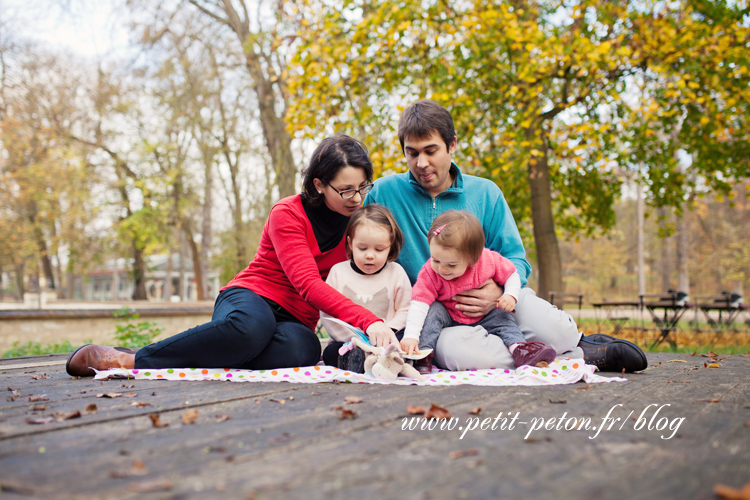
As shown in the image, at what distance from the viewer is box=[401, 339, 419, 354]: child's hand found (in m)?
2.75

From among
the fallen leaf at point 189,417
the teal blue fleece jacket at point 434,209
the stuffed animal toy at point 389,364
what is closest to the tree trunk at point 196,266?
the teal blue fleece jacket at point 434,209

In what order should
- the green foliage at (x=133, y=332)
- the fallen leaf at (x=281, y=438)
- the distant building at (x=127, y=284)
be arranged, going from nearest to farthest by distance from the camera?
1. the fallen leaf at (x=281, y=438)
2. the green foliage at (x=133, y=332)
3. the distant building at (x=127, y=284)

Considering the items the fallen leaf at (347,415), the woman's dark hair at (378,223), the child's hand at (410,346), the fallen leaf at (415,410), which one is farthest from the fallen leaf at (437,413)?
the woman's dark hair at (378,223)

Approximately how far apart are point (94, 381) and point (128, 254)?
24180 mm

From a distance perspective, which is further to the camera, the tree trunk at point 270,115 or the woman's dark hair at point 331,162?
the tree trunk at point 270,115

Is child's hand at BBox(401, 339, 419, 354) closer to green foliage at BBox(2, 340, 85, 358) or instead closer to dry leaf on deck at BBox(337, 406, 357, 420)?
dry leaf on deck at BBox(337, 406, 357, 420)

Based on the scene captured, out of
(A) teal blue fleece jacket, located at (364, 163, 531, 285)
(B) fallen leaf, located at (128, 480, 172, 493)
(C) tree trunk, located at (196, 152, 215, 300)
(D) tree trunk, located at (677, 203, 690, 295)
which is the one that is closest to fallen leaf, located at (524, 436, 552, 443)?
(B) fallen leaf, located at (128, 480, 172, 493)

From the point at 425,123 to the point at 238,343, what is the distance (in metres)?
1.67

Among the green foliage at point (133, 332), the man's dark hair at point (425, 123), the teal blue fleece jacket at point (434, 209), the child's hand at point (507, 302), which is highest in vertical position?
the man's dark hair at point (425, 123)

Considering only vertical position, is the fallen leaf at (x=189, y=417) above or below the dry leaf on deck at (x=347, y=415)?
above

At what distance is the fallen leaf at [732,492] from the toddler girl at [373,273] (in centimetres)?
207

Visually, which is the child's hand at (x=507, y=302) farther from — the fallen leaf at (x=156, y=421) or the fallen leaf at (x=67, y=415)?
the fallen leaf at (x=67, y=415)

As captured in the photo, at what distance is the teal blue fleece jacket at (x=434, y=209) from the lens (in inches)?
137

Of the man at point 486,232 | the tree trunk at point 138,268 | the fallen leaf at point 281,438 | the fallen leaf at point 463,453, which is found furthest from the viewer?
the tree trunk at point 138,268
